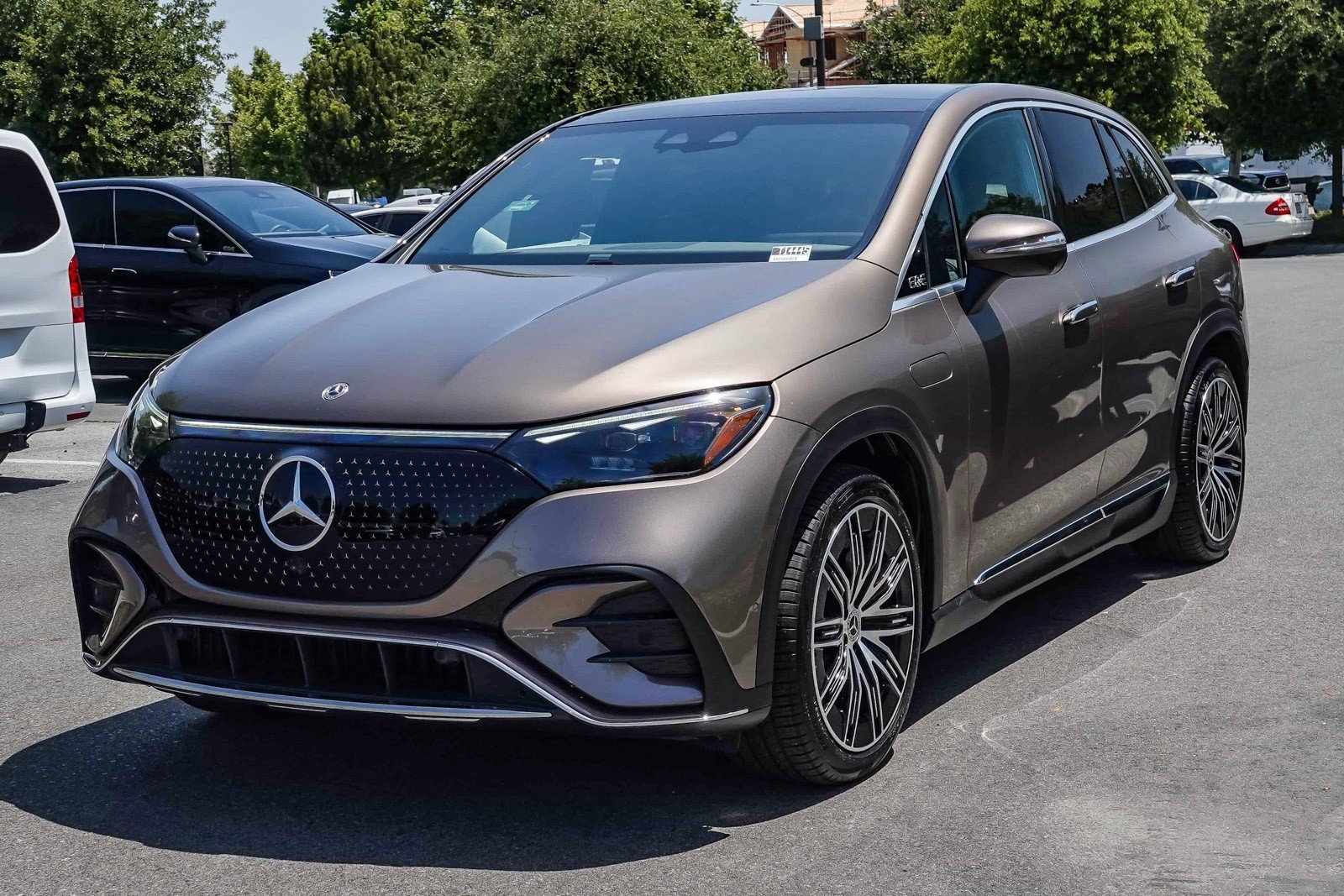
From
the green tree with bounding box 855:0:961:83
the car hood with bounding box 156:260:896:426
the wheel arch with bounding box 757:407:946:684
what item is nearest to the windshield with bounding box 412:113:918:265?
the car hood with bounding box 156:260:896:426

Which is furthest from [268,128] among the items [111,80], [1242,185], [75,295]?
[75,295]

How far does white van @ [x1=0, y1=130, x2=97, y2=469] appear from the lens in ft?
29.3

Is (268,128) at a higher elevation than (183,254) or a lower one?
higher

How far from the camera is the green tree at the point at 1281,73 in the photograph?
3600cm

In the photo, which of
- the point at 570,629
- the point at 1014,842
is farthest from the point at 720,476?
the point at 1014,842

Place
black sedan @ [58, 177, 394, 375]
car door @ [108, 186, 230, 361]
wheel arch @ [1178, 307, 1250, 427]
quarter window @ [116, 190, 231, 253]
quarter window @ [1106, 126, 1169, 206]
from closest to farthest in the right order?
1. wheel arch @ [1178, 307, 1250, 427]
2. quarter window @ [1106, 126, 1169, 206]
3. black sedan @ [58, 177, 394, 375]
4. car door @ [108, 186, 230, 361]
5. quarter window @ [116, 190, 231, 253]

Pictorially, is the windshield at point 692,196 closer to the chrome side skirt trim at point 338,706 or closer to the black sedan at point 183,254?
the chrome side skirt trim at point 338,706

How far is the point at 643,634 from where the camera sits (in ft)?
11.7

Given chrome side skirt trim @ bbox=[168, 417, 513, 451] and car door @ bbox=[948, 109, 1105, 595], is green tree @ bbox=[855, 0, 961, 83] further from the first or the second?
chrome side skirt trim @ bbox=[168, 417, 513, 451]

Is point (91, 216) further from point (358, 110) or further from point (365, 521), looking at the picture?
point (358, 110)

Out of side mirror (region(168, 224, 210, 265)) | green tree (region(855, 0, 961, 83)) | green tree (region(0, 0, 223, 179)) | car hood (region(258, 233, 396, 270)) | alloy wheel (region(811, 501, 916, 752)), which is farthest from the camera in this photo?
green tree (region(855, 0, 961, 83))

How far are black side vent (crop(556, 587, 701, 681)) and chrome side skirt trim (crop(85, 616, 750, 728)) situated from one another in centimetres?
10

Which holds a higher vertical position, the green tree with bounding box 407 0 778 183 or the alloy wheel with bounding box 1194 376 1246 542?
the green tree with bounding box 407 0 778 183

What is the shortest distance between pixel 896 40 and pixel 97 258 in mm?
55783
